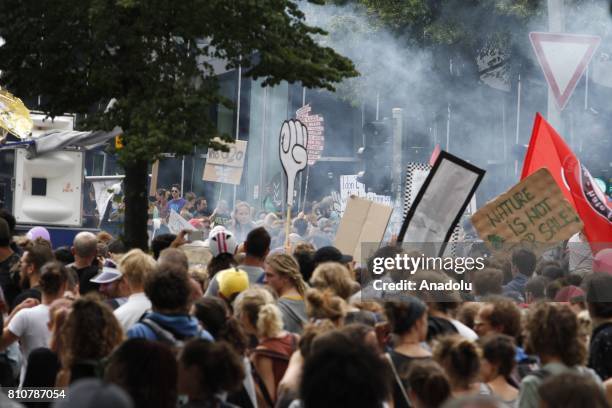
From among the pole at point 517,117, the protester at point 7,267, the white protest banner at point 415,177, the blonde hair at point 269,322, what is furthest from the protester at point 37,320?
the pole at point 517,117

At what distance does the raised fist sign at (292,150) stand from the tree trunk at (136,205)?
251 cm

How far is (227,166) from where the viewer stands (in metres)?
19.9

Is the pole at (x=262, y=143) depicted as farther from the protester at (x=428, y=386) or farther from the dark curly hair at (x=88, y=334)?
the protester at (x=428, y=386)

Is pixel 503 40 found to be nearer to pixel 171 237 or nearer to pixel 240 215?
pixel 240 215

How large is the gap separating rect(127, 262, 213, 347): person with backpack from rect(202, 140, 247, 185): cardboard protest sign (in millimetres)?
14176

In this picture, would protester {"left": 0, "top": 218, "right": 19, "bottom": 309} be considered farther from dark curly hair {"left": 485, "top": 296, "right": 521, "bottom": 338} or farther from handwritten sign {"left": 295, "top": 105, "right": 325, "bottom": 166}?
handwritten sign {"left": 295, "top": 105, "right": 325, "bottom": 166}

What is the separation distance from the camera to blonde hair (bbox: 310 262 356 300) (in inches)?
261

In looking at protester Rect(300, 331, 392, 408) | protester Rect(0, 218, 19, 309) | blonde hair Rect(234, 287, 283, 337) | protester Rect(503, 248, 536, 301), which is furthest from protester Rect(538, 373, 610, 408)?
protester Rect(503, 248, 536, 301)

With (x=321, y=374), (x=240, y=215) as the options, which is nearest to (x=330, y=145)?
(x=240, y=215)

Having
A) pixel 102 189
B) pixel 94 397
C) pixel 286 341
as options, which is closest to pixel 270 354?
pixel 286 341

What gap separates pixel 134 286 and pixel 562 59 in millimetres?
6451

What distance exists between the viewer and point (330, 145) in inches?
1455

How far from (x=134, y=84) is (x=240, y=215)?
8424 mm

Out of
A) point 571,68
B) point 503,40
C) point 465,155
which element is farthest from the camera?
point 465,155
